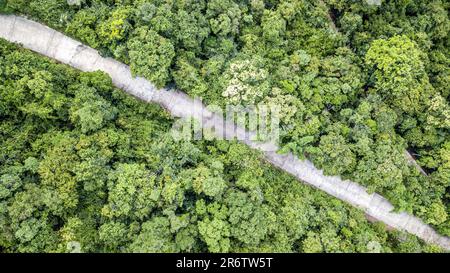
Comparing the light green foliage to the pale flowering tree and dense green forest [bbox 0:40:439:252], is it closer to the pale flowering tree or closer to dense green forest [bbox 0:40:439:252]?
dense green forest [bbox 0:40:439:252]

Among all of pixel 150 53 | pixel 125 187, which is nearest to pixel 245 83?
pixel 150 53

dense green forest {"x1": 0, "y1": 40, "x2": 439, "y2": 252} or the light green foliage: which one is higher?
the light green foliage

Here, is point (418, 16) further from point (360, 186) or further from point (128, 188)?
point (128, 188)

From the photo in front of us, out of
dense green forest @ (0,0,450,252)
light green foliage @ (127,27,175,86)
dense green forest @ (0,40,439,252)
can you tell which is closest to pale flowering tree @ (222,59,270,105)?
dense green forest @ (0,0,450,252)

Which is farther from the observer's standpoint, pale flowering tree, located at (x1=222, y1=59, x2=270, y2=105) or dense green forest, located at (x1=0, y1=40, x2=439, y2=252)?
pale flowering tree, located at (x1=222, y1=59, x2=270, y2=105)

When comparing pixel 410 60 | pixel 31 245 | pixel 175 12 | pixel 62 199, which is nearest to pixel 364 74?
pixel 410 60

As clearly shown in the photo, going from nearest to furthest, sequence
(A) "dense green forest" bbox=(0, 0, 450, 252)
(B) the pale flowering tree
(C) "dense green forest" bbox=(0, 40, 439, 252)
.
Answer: (C) "dense green forest" bbox=(0, 40, 439, 252) → (A) "dense green forest" bbox=(0, 0, 450, 252) → (B) the pale flowering tree
